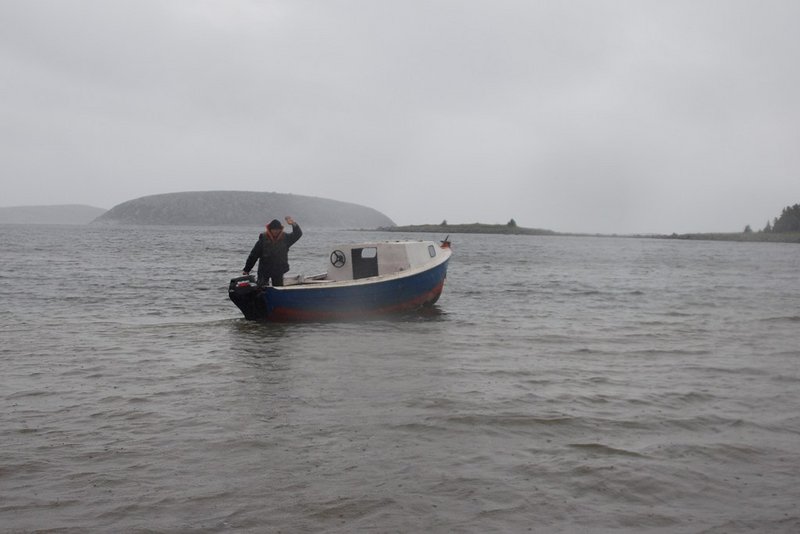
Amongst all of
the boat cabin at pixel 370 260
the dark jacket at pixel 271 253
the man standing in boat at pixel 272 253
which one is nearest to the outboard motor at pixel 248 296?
the man standing in boat at pixel 272 253

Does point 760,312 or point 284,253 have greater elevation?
point 284,253

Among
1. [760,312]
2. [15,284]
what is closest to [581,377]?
[760,312]

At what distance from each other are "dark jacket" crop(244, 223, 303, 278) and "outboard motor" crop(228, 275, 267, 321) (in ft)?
1.42

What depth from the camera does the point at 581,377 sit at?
11438 mm

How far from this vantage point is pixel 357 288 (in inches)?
722

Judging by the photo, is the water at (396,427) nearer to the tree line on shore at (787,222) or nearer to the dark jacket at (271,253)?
the dark jacket at (271,253)

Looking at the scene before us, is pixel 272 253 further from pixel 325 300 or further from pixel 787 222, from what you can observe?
pixel 787 222

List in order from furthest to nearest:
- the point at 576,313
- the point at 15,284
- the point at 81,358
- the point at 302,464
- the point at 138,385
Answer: the point at 15,284 < the point at 576,313 < the point at 81,358 < the point at 138,385 < the point at 302,464

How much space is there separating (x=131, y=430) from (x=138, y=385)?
2610 mm

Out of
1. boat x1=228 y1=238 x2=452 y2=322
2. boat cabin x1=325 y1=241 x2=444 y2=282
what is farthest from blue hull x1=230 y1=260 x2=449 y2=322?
boat cabin x1=325 y1=241 x2=444 y2=282

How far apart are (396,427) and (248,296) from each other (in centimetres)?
1021

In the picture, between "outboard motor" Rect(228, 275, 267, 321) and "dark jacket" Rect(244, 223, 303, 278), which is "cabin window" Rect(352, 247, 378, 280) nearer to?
"dark jacket" Rect(244, 223, 303, 278)

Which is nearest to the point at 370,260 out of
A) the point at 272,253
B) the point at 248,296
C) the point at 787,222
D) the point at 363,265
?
the point at 363,265

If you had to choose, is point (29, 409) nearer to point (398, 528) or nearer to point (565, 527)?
point (398, 528)
